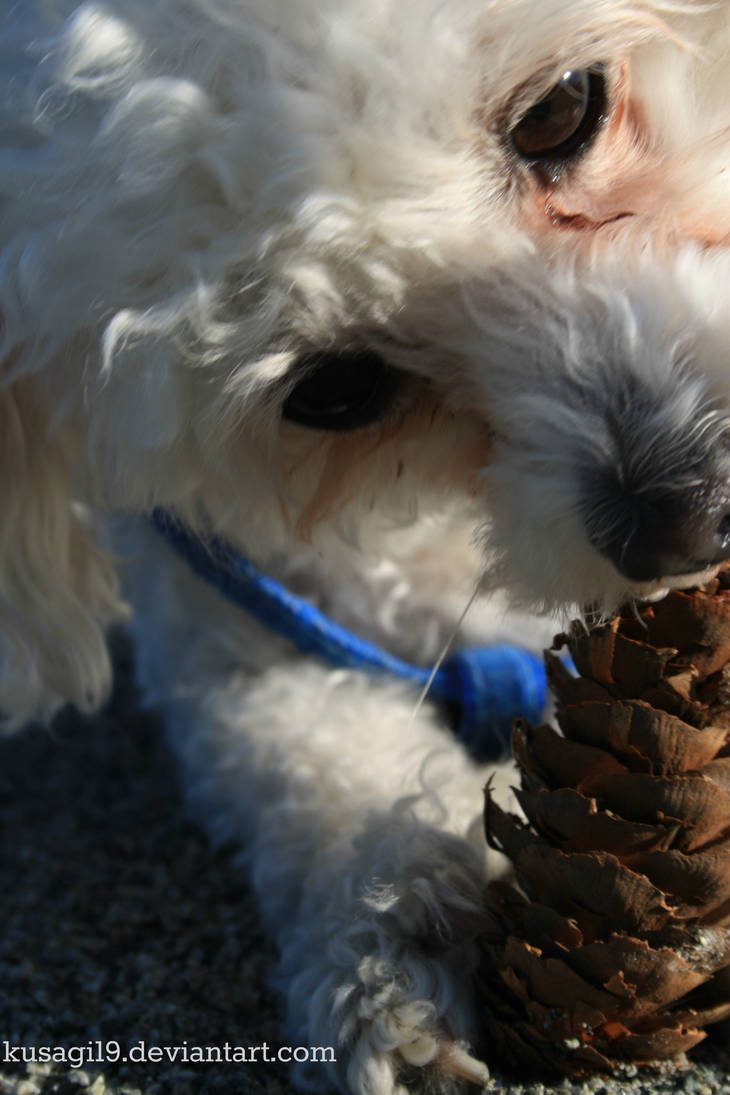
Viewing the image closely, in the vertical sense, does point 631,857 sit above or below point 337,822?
above

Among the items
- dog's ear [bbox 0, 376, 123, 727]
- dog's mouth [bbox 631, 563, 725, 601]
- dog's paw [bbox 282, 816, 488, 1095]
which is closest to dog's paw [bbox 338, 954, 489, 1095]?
dog's paw [bbox 282, 816, 488, 1095]

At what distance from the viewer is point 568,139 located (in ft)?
3.84

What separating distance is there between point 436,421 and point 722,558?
41 cm

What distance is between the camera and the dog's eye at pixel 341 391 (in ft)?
3.97

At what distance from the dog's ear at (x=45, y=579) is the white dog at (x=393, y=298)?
52mm

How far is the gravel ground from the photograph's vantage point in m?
1.13

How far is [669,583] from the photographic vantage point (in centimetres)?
105

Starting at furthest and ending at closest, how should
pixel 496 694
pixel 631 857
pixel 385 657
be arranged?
pixel 385 657 → pixel 496 694 → pixel 631 857

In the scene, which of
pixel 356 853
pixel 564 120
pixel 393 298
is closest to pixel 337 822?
pixel 356 853

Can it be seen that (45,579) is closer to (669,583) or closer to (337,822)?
(337,822)

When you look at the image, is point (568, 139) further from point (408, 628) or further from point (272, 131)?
point (408, 628)

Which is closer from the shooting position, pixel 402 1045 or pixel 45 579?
pixel 402 1045

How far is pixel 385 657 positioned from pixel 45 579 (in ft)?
1.73

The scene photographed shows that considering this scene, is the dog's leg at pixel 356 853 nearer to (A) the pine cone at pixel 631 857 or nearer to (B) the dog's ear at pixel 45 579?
(A) the pine cone at pixel 631 857
